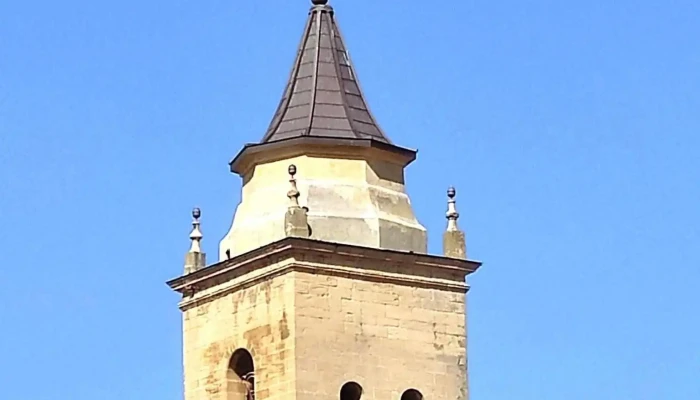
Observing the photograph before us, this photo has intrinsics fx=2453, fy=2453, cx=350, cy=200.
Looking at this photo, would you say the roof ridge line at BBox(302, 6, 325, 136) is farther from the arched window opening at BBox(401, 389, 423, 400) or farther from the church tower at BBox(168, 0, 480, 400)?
the arched window opening at BBox(401, 389, 423, 400)

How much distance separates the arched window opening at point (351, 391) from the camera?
3772 centimetres

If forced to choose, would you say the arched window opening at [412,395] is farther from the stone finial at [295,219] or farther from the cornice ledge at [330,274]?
the stone finial at [295,219]

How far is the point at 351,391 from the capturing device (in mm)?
37875

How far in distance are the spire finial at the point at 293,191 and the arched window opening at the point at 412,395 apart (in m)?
3.40

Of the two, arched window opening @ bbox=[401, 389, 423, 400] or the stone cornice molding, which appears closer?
the stone cornice molding

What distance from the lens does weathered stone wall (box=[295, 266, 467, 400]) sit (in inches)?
1474

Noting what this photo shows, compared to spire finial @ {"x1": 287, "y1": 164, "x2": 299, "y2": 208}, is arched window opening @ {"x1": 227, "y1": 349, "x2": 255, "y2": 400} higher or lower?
lower

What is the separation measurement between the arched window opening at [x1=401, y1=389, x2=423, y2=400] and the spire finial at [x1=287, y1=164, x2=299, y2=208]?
11.1 ft

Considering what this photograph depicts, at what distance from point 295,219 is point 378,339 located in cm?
227

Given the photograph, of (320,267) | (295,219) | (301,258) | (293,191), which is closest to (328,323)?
(320,267)

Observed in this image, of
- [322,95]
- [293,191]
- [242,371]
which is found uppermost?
[322,95]

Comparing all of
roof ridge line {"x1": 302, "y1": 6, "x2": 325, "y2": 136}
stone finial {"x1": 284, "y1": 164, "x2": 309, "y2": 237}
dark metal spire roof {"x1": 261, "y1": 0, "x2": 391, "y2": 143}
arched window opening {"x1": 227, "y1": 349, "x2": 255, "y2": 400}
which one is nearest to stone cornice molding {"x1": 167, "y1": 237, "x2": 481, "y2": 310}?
stone finial {"x1": 284, "y1": 164, "x2": 309, "y2": 237}

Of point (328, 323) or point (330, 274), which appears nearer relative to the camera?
point (328, 323)

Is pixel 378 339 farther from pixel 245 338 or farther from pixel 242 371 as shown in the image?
pixel 242 371
